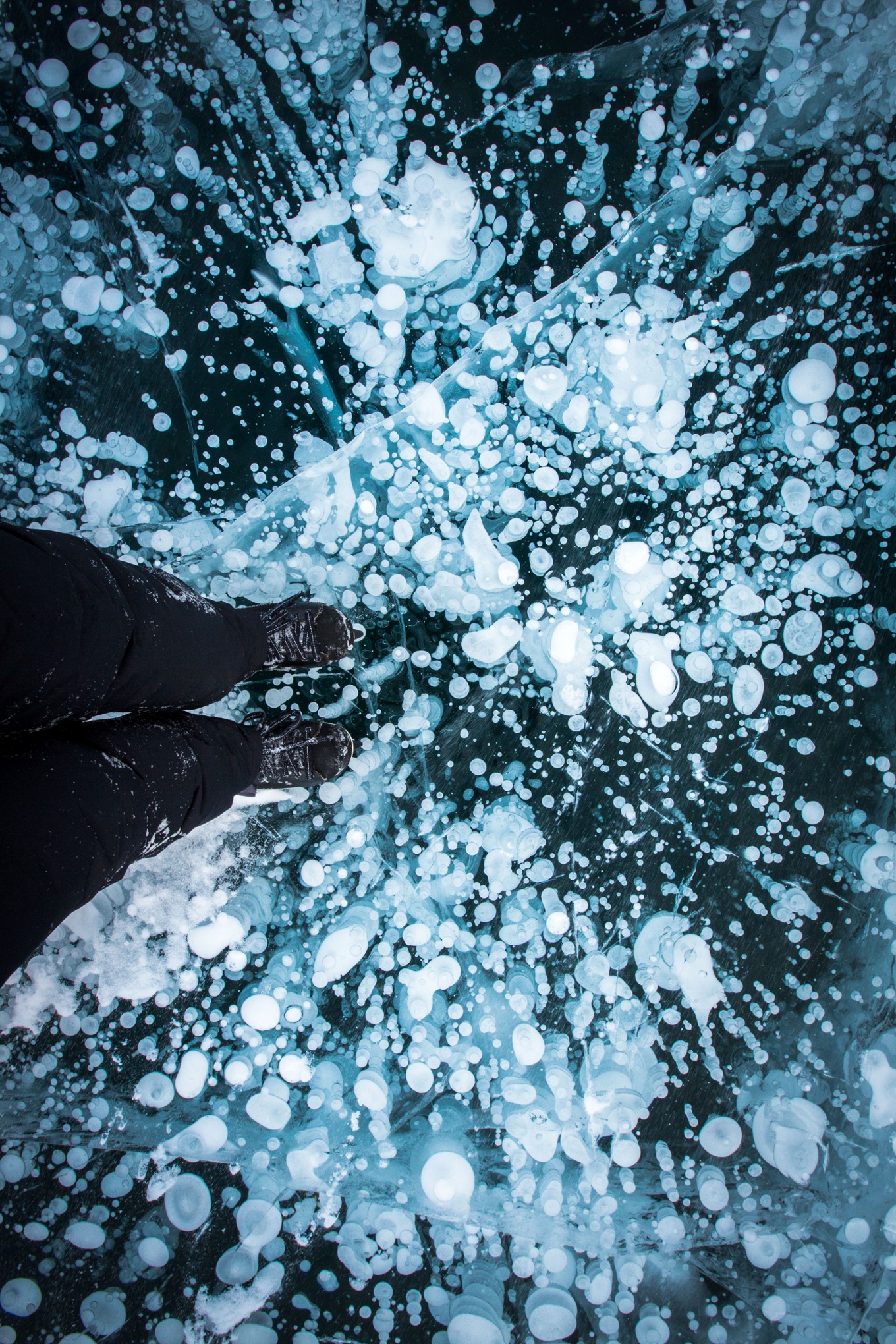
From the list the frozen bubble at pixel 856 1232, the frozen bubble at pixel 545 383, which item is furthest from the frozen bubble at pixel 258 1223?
the frozen bubble at pixel 545 383

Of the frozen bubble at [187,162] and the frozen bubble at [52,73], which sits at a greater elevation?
the frozen bubble at [52,73]

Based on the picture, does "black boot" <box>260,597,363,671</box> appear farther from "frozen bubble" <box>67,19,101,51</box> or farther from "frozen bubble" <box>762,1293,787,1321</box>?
"frozen bubble" <box>762,1293,787,1321</box>

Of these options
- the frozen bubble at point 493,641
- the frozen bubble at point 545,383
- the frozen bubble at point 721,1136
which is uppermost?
the frozen bubble at point 545,383

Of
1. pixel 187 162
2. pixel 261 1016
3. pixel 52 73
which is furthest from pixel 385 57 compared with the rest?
pixel 261 1016

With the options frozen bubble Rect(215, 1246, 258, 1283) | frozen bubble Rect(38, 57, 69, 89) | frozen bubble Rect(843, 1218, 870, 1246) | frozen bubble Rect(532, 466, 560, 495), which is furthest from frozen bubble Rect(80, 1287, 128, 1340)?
frozen bubble Rect(38, 57, 69, 89)

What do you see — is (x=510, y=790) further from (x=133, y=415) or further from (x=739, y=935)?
(x=133, y=415)

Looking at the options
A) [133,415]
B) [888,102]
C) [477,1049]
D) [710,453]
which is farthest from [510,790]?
[888,102]

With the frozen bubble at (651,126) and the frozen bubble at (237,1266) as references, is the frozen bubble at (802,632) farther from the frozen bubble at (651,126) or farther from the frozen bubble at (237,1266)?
the frozen bubble at (237,1266)
